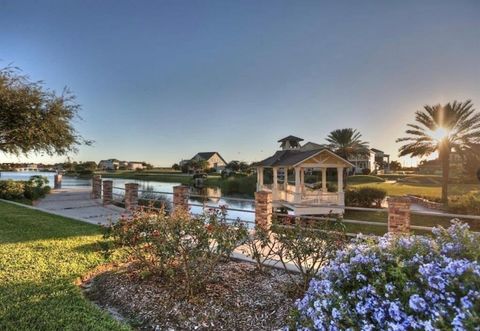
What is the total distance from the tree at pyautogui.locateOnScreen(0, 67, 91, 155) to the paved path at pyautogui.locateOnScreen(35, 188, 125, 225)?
2.57 m

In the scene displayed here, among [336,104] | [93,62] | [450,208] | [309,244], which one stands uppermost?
[93,62]

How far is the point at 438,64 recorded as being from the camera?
11.2m

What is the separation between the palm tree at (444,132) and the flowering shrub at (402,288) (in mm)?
20321

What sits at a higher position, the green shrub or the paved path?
the green shrub

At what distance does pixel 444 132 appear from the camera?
20.7m

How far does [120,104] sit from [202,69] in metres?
5.74

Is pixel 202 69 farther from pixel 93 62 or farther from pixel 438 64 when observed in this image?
pixel 438 64

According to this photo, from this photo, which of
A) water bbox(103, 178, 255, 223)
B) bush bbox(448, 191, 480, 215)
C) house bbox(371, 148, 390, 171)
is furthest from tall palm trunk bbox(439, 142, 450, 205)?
house bbox(371, 148, 390, 171)

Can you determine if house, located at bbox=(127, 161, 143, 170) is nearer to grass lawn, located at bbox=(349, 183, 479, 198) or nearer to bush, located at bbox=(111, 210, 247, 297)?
grass lawn, located at bbox=(349, 183, 479, 198)

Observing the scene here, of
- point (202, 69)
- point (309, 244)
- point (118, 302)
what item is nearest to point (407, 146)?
point (202, 69)

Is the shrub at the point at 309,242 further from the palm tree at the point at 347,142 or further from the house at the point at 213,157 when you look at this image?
the house at the point at 213,157

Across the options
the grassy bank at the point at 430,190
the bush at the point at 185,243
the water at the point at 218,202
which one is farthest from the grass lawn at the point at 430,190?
the bush at the point at 185,243

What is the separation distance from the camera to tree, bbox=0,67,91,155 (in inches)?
503

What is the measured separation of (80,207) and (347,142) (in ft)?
100
